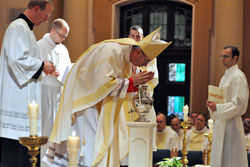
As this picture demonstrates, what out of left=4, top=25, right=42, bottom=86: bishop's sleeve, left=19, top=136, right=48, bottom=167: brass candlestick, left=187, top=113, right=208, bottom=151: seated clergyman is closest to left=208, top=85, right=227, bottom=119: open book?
left=4, top=25, right=42, bottom=86: bishop's sleeve

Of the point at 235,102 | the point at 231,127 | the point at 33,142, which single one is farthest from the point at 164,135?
the point at 33,142

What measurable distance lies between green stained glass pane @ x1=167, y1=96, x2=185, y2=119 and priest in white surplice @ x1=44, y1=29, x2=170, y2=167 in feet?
23.9

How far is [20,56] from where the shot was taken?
17.7 ft

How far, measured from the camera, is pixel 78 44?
40.9ft

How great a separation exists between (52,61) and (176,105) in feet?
19.6

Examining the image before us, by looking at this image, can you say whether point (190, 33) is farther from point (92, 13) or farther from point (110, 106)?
point (110, 106)

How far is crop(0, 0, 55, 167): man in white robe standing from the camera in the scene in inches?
212

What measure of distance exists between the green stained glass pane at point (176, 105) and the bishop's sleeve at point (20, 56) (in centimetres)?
811

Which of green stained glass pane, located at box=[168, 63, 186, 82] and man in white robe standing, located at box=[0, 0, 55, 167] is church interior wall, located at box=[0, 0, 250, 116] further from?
man in white robe standing, located at box=[0, 0, 55, 167]

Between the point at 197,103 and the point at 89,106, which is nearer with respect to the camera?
the point at 89,106

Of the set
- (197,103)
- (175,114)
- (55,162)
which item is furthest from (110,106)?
(175,114)

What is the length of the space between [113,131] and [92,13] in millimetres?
7315

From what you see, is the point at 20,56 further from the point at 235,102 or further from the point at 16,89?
the point at 235,102

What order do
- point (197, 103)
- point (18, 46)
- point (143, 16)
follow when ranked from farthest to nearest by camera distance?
1. point (143, 16)
2. point (197, 103)
3. point (18, 46)
